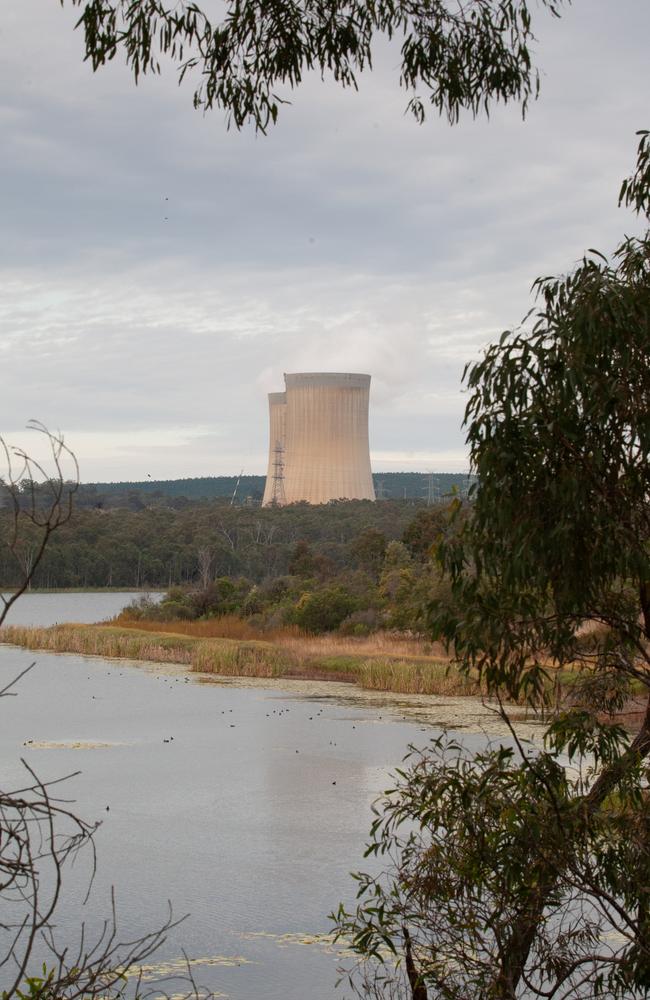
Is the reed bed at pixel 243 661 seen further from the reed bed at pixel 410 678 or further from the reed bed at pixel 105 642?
the reed bed at pixel 410 678

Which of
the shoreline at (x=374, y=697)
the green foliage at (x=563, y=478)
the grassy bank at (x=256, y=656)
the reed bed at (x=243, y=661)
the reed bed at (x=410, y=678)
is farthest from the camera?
the reed bed at (x=243, y=661)

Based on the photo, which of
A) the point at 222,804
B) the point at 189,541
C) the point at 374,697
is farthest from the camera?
the point at 189,541

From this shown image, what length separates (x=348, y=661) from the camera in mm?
21734

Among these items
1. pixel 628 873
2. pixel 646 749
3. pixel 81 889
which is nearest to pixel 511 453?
pixel 646 749

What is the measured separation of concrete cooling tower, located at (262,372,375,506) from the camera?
111ft

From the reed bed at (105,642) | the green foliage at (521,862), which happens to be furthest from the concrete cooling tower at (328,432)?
the green foliage at (521,862)

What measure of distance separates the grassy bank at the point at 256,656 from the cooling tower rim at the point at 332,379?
9252 mm

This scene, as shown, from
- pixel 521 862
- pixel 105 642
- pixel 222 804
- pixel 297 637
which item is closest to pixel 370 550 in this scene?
pixel 297 637

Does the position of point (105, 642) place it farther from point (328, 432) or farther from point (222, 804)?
point (222, 804)

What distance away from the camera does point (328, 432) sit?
3416cm

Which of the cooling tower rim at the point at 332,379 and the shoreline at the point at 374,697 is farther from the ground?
the cooling tower rim at the point at 332,379

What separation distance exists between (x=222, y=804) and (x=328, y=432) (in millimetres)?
23712

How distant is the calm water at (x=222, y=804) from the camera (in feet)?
23.3

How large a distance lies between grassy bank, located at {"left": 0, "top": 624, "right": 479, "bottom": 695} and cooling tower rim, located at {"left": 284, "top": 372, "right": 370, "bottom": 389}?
9.25m
